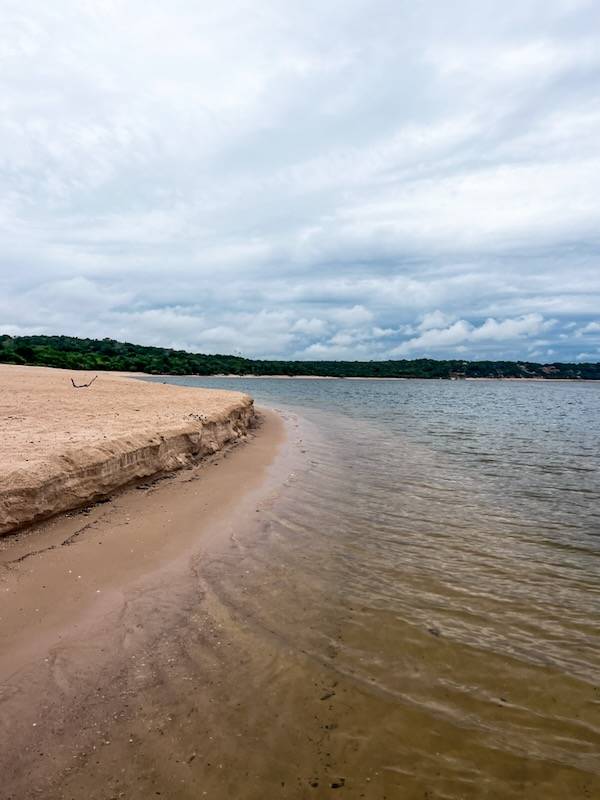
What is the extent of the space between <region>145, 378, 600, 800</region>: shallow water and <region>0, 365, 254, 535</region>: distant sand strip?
2.57 meters

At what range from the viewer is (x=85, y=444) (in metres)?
7.89

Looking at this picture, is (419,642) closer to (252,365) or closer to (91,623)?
(91,623)

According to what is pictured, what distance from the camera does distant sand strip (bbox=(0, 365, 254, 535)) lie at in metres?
6.45

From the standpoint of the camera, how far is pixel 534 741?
3.41m

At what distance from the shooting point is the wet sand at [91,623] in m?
3.19

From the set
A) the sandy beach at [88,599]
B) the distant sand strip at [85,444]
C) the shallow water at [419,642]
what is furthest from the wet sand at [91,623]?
the shallow water at [419,642]

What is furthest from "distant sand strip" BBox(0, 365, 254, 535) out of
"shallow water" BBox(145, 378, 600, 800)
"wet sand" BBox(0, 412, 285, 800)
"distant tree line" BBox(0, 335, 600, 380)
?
"distant tree line" BBox(0, 335, 600, 380)

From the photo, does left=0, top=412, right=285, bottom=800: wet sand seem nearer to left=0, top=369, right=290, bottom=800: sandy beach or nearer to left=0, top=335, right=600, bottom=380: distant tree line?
left=0, top=369, right=290, bottom=800: sandy beach

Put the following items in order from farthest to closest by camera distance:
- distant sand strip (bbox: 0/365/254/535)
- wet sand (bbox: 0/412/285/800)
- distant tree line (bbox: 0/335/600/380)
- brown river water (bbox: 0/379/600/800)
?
distant tree line (bbox: 0/335/600/380), distant sand strip (bbox: 0/365/254/535), wet sand (bbox: 0/412/285/800), brown river water (bbox: 0/379/600/800)

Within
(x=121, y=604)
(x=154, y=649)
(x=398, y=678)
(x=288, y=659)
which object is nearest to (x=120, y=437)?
(x=121, y=604)

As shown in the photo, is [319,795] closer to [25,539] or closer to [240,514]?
[25,539]

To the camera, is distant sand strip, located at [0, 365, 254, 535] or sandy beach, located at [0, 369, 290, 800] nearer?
sandy beach, located at [0, 369, 290, 800]

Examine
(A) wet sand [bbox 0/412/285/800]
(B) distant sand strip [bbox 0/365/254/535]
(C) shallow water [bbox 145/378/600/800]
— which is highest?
(B) distant sand strip [bbox 0/365/254/535]

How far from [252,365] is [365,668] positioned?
406 ft
